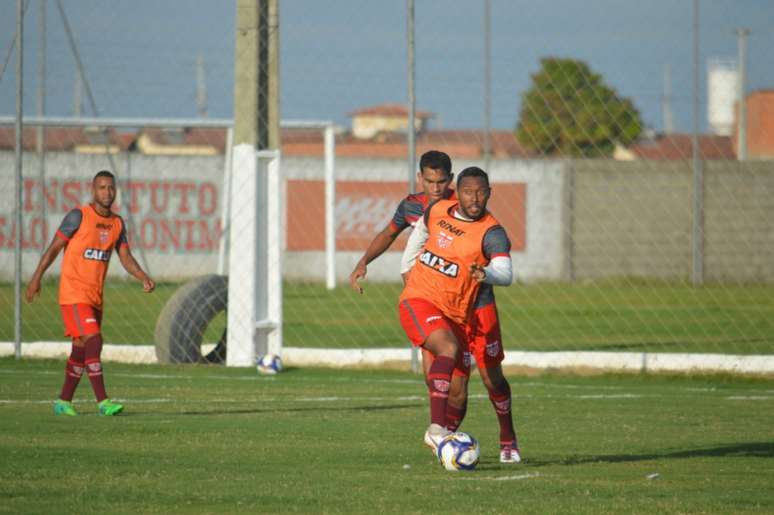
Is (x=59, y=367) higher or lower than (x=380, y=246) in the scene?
lower

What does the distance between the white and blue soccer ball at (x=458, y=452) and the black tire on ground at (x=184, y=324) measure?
8.64 meters

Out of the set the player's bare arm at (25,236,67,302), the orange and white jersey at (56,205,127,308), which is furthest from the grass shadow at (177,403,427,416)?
the player's bare arm at (25,236,67,302)

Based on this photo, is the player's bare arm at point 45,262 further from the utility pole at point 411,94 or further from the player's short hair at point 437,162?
the utility pole at point 411,94

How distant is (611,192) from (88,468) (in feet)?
103

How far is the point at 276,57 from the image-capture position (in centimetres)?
1745

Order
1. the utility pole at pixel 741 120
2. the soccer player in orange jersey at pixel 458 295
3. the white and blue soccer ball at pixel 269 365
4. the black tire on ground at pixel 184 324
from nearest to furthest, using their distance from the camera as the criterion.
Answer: the soccer player in orange jersey at pixel 458 295 < the white and blue soccer ball at pixel 269 365 < the black tire on ground at pixel 184 324 < the utility pole at pixel 741 120

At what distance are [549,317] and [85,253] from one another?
1536 cm

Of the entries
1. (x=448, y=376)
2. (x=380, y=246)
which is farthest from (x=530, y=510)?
(x=380, y=246)

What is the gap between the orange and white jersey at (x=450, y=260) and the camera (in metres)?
9.38

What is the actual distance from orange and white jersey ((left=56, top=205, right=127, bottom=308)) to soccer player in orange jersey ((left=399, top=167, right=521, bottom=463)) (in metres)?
3.78

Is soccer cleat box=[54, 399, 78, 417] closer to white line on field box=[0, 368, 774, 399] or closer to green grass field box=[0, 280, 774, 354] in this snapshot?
white line on field box=[0, 368, 774, 399]

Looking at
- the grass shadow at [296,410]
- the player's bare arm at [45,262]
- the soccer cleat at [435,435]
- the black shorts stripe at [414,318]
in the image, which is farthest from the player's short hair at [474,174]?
the player's bare arm at [45,262]

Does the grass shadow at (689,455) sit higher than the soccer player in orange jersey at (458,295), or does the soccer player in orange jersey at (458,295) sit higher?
the soccer player in orange jersey at (458,295)

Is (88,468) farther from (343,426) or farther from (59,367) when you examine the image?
(59,367)
